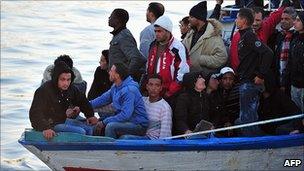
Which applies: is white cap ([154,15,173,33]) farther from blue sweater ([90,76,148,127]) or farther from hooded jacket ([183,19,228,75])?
blue sweater ([90,76,148,127])

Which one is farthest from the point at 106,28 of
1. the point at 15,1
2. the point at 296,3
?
the point at 296,3

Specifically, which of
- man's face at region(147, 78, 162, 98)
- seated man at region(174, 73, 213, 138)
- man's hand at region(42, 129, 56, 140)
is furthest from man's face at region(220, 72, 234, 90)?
man's hand at region(42, 129, 56, 140)

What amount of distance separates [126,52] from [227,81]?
1.50 metres

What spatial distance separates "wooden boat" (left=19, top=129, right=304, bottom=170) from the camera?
10.4m

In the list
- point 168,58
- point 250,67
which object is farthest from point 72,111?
point 250,67

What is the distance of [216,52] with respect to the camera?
442 inches

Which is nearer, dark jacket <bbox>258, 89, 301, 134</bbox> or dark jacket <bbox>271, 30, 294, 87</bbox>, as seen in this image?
dark jacket <bbox>258, 89, 301, 134</bbox>

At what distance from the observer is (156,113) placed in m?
10.6

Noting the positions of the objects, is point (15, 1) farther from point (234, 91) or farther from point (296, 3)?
point (234, 91)

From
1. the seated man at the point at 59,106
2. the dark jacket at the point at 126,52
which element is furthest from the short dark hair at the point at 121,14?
the seated man at the point at 59,106

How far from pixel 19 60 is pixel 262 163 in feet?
47.3

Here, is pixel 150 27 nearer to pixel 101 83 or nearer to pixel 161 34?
pixel 101 83

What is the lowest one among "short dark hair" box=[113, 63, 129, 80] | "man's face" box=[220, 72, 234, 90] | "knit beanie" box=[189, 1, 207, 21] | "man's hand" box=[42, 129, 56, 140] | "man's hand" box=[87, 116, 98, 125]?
"man's hand" box=[42, 129, 56, 140]

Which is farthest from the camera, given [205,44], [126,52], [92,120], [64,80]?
[126,52]
